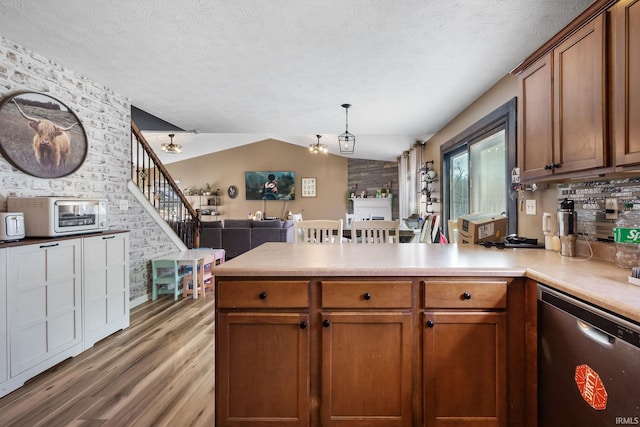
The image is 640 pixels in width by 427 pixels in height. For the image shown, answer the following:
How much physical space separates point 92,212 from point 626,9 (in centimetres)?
359

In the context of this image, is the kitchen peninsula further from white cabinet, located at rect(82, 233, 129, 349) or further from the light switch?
white cabinet, located at rect(82, 233, 129, 349)

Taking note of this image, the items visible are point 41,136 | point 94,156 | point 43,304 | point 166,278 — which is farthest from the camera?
point 166,278

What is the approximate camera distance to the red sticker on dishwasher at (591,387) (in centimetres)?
104

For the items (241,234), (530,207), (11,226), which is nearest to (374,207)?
(241,234)

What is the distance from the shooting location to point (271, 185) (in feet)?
34.8

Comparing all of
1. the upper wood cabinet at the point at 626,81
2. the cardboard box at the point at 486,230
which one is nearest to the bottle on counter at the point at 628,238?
the upper wood cabinet at the point at 626,81

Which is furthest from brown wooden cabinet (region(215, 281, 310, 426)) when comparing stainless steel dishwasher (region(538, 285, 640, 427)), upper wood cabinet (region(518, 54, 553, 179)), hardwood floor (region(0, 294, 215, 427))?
upper wood cabinet (region(518, 54, 553, 179))

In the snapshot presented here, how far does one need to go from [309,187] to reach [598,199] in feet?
29.8

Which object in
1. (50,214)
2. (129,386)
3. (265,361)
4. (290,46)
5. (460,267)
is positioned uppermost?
(290,46)

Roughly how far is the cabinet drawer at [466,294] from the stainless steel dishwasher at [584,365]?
16 cm

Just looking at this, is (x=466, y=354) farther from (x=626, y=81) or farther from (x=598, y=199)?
(x=626, y=81)

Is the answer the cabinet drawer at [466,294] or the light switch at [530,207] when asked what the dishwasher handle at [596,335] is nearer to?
the cabinet drawer at [466,294]

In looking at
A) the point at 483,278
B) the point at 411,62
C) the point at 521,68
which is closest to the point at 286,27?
the point at 411,62

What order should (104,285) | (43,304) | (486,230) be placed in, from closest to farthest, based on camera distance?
1. (43,304)
2. (486,230)
3. (104,285)
